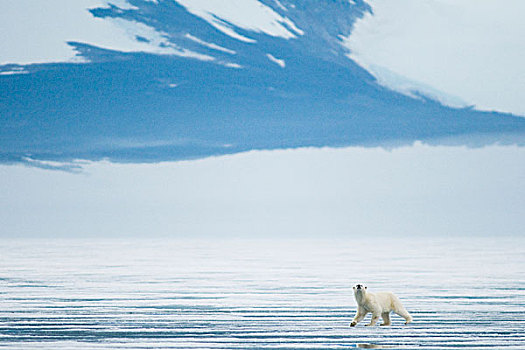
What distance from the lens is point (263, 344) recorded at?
39.0 ft

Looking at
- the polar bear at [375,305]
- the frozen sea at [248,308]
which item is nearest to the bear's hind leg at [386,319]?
the polar bear at [375,305]

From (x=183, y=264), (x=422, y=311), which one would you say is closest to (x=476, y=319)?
(x=422, y=311)

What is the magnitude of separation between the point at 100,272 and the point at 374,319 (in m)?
13.2

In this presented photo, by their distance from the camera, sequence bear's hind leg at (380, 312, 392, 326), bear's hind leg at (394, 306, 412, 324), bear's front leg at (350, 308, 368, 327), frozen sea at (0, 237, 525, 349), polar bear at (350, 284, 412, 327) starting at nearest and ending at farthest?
frozen sea at (0, 237, 525, 349) < polar bear at (350, 284, 412, 327) < bear's front leg at (350, 308, 368, 327) < bear's hind leg at (394, 306, 412, 324) < bear's hind leg at (380, 312, 392, 326)

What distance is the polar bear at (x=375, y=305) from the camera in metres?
13.5

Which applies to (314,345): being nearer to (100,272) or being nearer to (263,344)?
(263,344)

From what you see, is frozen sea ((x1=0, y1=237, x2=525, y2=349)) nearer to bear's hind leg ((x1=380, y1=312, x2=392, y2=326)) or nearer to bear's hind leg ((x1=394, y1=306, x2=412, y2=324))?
bear's hind leg ((x1=394, y1=306, x2=412, y2=324))

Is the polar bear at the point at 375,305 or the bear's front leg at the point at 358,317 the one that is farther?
the bear's front leg at the point at 358,317

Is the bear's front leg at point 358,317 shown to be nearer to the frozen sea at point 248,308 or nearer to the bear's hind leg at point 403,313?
the frozen sea at point 248,308

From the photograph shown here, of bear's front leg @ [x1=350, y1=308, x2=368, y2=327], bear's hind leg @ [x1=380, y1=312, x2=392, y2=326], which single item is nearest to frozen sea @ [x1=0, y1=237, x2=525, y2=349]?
bear's front leg @ [x1=350, y1=308, x2=368, y2=327]

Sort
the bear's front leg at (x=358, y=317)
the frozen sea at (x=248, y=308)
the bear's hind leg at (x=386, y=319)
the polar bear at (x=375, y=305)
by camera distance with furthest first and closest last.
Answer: the bear's hind leg at (x=386, y=319) → the bear's front leg at (x=358, y=317) → the polar bear at (x=375, y=305) → the frozen sea at (x=248, y=308)

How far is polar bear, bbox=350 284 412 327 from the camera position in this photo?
533 inches

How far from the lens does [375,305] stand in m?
13.7

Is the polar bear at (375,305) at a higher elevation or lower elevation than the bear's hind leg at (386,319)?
higher
